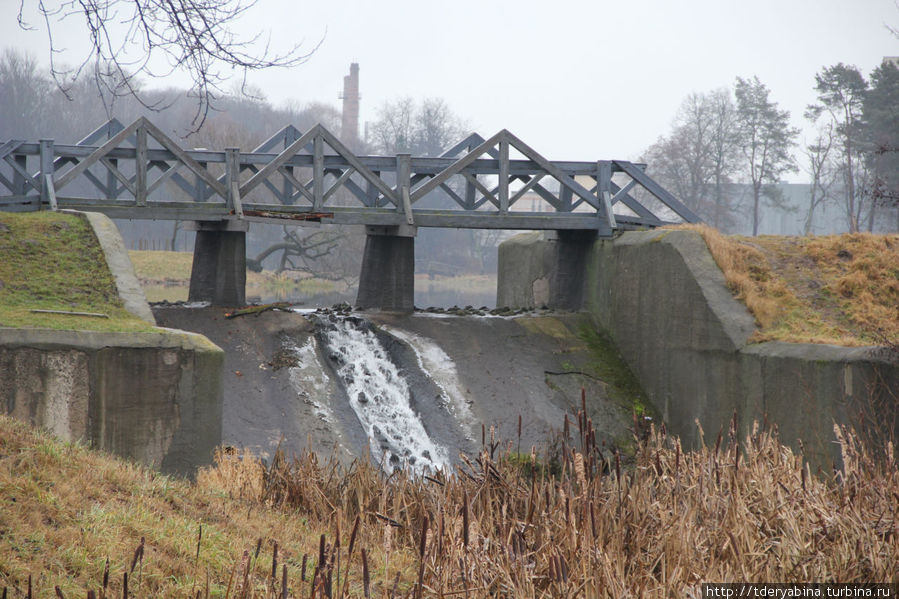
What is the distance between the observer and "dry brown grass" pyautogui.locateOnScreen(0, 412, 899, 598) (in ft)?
13.5

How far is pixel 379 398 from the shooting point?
41.6 feet

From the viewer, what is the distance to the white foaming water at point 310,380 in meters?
11.9

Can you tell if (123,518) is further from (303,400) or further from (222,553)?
(303,400)

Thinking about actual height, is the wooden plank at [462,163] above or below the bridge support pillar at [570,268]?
above

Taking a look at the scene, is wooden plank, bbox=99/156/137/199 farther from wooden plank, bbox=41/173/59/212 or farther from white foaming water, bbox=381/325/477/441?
white foaming water, bbox=381/325/477/441

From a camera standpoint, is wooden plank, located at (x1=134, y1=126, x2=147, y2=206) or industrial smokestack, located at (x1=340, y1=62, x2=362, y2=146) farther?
industrial smokestack, located at (x1=340, y1=62, x2=362, y2=146)

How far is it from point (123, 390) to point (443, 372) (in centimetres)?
596

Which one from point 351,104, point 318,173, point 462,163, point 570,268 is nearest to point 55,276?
point 318,173

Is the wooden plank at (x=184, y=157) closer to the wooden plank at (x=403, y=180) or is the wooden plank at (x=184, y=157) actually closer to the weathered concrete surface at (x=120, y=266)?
the weathered concrete surface at (x=120, y=266)

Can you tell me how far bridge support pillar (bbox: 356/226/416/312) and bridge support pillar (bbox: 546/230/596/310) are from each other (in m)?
2.88

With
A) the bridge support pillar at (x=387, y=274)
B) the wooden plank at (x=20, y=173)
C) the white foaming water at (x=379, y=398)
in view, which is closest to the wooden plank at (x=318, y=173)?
the bridge support pillar at (x=387, y=274)

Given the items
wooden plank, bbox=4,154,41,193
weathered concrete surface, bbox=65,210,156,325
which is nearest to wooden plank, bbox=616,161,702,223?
weathered concrete surface, bbox=65,210,156,325

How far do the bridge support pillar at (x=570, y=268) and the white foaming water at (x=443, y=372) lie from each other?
11.2 ft

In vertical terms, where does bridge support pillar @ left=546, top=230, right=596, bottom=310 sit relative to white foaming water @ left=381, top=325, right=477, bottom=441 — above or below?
above
